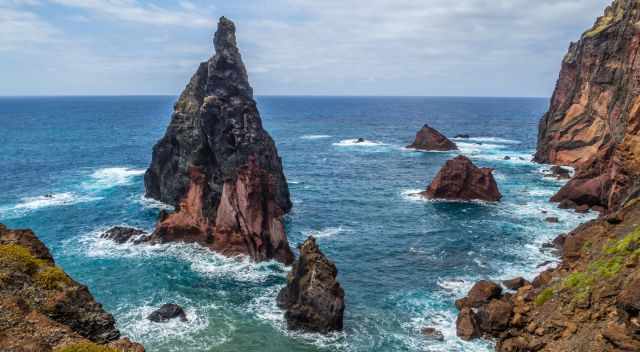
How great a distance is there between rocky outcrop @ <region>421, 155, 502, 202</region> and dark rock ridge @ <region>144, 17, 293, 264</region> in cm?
3051

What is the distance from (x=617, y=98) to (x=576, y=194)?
34220 millimetres

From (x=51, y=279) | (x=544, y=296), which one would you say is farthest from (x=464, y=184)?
(x=51, y=279)

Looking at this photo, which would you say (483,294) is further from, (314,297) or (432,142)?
(432,142)

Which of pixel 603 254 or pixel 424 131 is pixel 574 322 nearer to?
pixel 603 254

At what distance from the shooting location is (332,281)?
50.3 metres

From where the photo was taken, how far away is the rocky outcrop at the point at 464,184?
94625 millimetres

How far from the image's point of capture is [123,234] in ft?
249

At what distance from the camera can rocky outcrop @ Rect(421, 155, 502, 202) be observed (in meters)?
94.6

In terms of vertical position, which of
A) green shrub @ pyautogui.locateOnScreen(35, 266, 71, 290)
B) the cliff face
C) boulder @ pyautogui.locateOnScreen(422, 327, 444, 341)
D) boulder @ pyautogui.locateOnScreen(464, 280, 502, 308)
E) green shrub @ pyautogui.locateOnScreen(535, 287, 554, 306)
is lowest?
boulder @ pyautogui.locateOnScreen(422, 327, 444, 341)

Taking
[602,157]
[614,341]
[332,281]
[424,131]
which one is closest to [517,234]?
[602,157]

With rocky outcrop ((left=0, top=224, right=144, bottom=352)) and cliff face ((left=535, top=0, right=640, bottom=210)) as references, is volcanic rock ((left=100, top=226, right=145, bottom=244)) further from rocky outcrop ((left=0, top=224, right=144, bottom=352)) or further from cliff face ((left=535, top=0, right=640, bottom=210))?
cliff face ((left=535, top=0, right=640, bottom=210))

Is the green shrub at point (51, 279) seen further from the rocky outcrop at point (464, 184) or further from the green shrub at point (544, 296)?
the rocky outcrop at point (464, 184)

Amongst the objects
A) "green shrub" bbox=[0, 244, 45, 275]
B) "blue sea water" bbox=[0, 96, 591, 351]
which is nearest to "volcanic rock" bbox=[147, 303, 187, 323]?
"blue sea water" bbox=[0, 96, 591, 351]

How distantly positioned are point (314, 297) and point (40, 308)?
92.7ft
